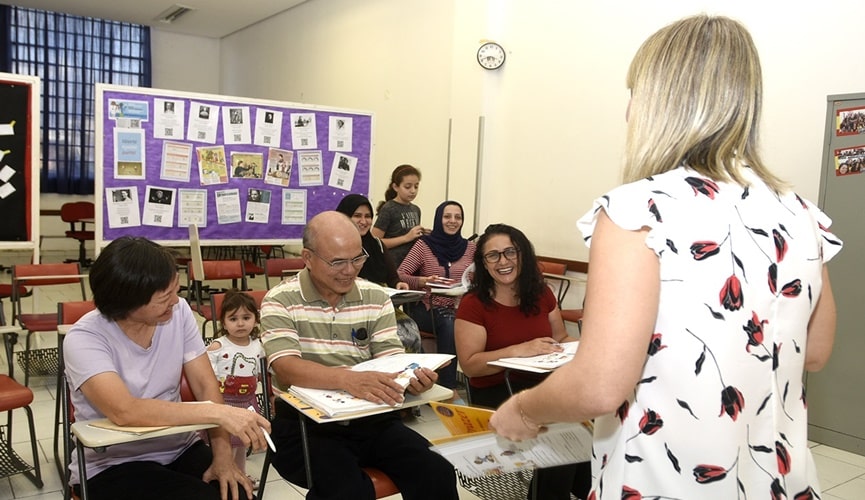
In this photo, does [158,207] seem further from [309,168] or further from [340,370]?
[340,370]

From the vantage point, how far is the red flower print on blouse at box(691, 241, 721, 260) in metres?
1.05

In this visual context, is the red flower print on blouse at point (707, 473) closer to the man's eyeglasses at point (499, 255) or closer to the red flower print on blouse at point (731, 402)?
the red flower print on blouse at point (731, 402)

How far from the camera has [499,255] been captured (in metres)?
2.85

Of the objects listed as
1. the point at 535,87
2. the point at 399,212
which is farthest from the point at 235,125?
the point at 535,87

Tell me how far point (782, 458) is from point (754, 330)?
0.24 m

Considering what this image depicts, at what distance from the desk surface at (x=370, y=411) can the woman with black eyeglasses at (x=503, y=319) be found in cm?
52

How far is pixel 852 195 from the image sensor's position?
3836 millimetres

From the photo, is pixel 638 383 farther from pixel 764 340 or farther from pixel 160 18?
pixel 160 18

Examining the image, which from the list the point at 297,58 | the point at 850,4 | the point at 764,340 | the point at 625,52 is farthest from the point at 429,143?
the point at 764,340

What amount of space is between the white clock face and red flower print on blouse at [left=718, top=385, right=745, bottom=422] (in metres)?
5.74

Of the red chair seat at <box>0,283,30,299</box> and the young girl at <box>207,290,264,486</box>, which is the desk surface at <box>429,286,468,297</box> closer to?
the young girl at <box>207,290,264,486</box>

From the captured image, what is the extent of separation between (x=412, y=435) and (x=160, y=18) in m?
10.5

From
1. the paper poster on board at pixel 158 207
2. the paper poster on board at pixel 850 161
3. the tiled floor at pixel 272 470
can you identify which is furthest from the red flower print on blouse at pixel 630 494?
the paper poster on board at pixel 158 207

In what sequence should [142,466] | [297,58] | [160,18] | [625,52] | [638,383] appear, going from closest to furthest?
[638,383] → [142,466] → [625,52] → [297,58] → [160,18]
